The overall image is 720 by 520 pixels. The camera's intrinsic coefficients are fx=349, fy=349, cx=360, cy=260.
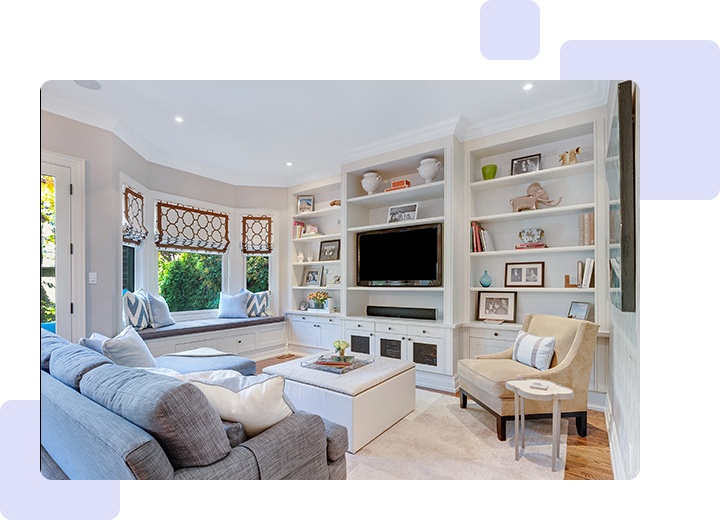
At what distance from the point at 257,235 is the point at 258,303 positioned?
0.99 metres

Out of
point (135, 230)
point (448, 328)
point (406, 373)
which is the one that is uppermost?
point (135, 230)

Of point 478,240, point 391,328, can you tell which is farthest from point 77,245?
point 478,240

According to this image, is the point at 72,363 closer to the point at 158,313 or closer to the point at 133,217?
the point at 158,313

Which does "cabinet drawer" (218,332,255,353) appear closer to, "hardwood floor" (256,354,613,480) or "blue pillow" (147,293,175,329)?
"blue pillow" (147,293,175,329)

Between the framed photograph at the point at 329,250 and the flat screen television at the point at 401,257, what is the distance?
629mm

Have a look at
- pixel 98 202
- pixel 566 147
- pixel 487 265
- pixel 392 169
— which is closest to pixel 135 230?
pixel 98 202

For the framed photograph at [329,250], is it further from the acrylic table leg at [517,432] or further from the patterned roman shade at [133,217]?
the acrylic table leg at [517,432]

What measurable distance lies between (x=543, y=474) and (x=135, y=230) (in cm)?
417

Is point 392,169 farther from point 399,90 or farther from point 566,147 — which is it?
point 566,147

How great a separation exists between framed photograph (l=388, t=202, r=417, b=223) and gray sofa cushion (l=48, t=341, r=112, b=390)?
3052 millimetres

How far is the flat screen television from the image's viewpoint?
141 inches

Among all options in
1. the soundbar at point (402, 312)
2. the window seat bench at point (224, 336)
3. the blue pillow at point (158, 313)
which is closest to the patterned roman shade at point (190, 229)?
the blue pillow at point (158, 313)

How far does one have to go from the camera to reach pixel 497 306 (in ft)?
11.4

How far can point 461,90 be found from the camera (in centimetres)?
276
